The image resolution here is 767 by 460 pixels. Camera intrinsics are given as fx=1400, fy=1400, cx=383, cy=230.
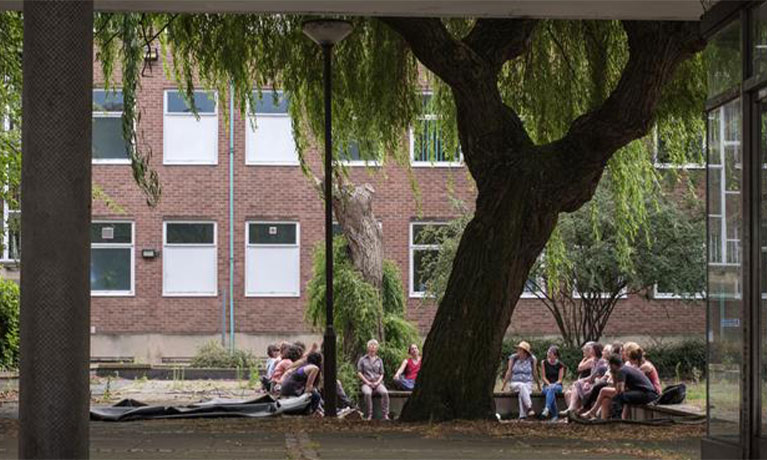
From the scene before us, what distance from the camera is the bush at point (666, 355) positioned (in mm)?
34469

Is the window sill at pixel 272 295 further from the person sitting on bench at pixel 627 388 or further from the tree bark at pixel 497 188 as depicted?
the tree bark at pixel 497 188

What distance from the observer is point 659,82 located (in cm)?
1575

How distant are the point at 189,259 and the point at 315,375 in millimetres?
18084

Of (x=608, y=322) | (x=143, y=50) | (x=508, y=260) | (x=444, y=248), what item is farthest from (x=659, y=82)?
(x=608, y=322)

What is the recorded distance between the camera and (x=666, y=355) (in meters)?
35.4

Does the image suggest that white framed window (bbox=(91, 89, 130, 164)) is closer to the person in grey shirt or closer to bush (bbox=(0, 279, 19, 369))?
bush (bbox=(0, 279, 19, 369))

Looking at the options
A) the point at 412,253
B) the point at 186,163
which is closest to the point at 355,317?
the point at 412,253

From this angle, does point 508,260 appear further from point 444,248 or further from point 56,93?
point 444,248

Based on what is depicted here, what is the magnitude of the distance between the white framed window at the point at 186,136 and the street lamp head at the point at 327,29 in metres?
23.4

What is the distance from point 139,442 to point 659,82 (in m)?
7.21

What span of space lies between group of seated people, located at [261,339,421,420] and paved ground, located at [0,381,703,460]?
5.21m

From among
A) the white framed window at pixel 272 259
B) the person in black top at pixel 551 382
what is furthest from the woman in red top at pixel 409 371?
the white framed window at pixel 272 259

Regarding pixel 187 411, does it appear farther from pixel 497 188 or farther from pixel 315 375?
pixel 315 375

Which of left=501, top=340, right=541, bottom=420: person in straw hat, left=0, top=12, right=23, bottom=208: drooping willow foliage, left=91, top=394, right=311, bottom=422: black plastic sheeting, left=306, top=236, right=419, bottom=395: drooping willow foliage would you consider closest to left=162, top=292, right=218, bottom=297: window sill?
left=306, top=236, right=419, bottom=395: drooping willow foliage
